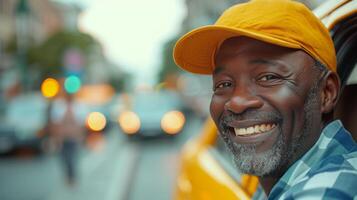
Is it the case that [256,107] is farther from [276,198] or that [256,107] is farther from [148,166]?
[148,166]

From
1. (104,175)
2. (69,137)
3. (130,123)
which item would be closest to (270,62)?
(69,137)

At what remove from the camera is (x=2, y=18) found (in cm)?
4362

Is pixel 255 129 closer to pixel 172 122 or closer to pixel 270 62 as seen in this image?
pixel 270 62

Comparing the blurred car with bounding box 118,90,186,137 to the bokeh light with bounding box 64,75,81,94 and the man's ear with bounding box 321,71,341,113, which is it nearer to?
the bokeh light with bounding box 64,75,81,94

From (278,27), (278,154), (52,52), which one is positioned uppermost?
(278,27)

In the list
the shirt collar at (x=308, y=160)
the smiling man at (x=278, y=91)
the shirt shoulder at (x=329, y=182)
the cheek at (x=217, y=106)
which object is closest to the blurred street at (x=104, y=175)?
the cheek at (x=217, y=106)

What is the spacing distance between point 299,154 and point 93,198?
763cm

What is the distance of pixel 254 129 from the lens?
5.40 ft

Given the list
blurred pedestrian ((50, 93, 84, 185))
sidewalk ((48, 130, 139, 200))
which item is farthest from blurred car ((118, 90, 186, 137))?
blurred pedestrian ((50, 93, 84, 185))

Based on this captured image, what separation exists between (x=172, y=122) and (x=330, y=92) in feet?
55.4

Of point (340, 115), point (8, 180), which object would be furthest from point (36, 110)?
point (340, 115)

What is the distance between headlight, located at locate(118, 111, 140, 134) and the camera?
1850cm

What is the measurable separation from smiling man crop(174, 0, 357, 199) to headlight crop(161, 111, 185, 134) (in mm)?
16722

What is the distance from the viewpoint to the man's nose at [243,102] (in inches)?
63.6
